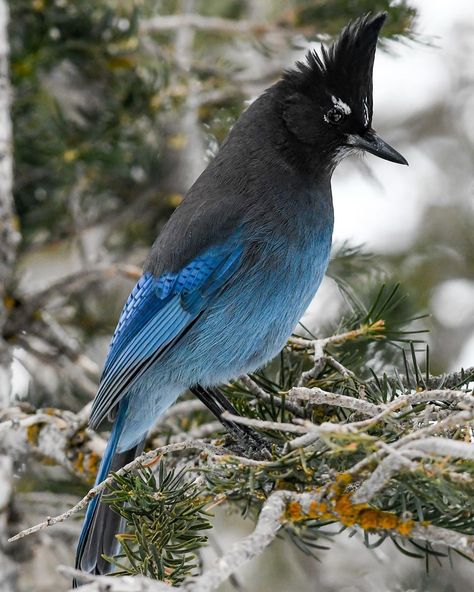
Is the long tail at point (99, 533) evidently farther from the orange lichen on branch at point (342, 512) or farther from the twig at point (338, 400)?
the orange lichen on branch at point (342, 512)

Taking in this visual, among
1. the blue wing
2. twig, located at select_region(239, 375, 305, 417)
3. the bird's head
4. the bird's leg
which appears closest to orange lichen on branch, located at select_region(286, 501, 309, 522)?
twig, located at select_region(239, 375, 305, 417)

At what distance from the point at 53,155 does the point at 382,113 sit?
330cm

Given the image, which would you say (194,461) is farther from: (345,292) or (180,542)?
(345,292)

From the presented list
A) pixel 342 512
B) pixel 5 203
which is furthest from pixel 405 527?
pixel 5 203

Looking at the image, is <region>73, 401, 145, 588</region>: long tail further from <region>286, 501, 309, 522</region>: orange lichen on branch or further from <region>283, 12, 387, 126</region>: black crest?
<region>283, 12, 387, 126</region>: black crest

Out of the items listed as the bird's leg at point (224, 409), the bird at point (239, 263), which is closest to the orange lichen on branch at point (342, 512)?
the bird's leg at point (224, 409)

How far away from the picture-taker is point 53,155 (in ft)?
11.3

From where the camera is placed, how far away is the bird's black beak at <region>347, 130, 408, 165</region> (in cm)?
275

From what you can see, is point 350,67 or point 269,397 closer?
point 269,397

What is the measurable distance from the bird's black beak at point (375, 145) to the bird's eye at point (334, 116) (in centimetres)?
6

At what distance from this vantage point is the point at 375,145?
2.78m

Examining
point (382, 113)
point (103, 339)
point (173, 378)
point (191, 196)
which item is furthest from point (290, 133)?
point (382, 113)

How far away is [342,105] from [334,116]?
44 mm

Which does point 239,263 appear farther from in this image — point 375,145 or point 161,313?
point 375,145
